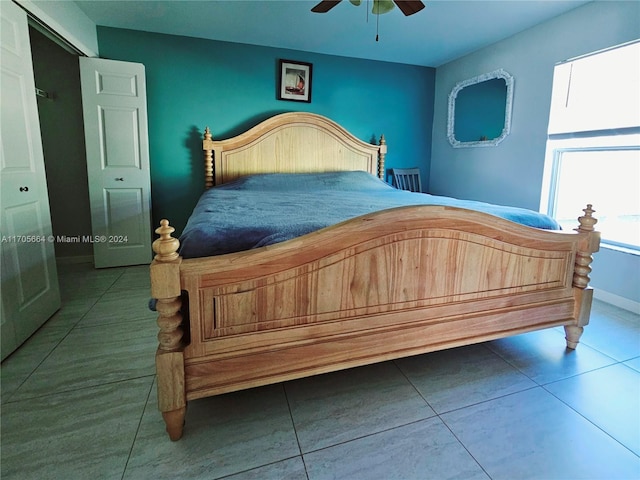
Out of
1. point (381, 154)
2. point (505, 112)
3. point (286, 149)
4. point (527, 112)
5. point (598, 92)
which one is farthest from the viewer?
point (381, 154)

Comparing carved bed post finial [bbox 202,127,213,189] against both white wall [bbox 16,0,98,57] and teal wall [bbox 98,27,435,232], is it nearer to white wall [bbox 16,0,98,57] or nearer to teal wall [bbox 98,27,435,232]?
teal wall [bbox 98,27,435,232]

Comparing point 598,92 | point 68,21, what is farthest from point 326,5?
point 598,92

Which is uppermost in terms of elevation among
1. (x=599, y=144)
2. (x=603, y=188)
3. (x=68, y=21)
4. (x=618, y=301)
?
(x=68, y=21)

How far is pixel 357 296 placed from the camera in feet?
4.47

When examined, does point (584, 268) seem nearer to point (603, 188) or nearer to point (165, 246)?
point (603, 188)

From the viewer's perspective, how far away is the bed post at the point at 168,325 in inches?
42.6

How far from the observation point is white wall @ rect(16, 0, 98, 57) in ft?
6.79

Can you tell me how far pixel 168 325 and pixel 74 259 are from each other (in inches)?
115

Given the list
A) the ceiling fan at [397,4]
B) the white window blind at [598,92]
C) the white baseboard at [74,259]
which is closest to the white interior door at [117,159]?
the white baseboard at [74,259]

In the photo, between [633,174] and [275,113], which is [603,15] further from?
[275,113]

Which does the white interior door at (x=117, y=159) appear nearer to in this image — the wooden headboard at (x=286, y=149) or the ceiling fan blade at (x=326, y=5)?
the wooden headboard at (x=286, y=149)

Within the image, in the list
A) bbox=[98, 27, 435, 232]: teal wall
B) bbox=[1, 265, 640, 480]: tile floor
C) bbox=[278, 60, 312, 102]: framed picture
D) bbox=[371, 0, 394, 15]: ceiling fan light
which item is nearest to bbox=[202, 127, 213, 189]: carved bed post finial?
bbox=[98, 27, 435, 232]: teal wall

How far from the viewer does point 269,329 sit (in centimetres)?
125

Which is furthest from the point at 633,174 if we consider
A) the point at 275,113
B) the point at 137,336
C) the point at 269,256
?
the point at 137,336
